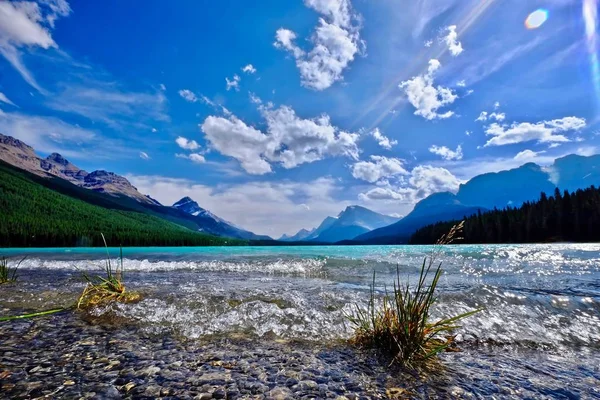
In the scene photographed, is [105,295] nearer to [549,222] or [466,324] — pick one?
[466,324]

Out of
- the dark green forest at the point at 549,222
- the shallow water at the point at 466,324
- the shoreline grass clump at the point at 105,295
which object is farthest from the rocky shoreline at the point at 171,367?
the dark green forest at the point at 549,222

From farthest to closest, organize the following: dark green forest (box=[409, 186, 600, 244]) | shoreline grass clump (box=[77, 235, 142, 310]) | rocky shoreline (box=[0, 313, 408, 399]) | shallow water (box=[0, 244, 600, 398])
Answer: dark green forest (box=[409, 186, 600, 244]) → shoreline grass clump (box=[77, 235, 142, 310]) → shallow water (box=[0, 244, 600, 398]) → rocky shoreline (box=[0, 313, 408, 399])

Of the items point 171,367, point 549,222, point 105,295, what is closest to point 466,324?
point 171,367

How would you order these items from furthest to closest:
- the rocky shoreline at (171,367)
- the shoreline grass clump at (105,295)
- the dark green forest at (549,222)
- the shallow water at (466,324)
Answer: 1. the dark green forest at (549,222)
2. the shoreline grass clump at (105,295)
3. the shallow water at (466,324)
4. the rocky shoreline at (171,367)

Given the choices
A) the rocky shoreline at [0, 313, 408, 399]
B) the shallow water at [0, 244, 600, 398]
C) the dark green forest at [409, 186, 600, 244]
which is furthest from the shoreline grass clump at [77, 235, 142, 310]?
the dark green forest at [409, 186, 600, 244]

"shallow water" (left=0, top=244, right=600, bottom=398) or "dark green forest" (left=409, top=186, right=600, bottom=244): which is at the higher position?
"dark green forest" (left=409, top=186, right=600, bottom=244)

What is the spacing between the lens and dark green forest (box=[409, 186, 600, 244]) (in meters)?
91.1

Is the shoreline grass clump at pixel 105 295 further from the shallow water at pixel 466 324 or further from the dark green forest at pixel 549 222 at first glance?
the dark green forest at pixel 549 222

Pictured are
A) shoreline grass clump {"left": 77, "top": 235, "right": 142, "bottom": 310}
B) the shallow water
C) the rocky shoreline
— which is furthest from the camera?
shoreline grass clump {"left": 77, "top": 235, "right": 142, "bottom": 310}

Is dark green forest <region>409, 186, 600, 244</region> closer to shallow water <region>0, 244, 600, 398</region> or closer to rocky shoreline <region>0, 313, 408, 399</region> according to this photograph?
shallow water <region>0, 244, 600, 398</region>

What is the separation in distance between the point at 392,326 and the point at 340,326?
1747 millimetres

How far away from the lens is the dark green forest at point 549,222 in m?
91.1

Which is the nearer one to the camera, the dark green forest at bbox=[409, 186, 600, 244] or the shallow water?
the shallow water

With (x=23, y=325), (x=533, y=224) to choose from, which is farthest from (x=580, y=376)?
(x=533, y=224)
